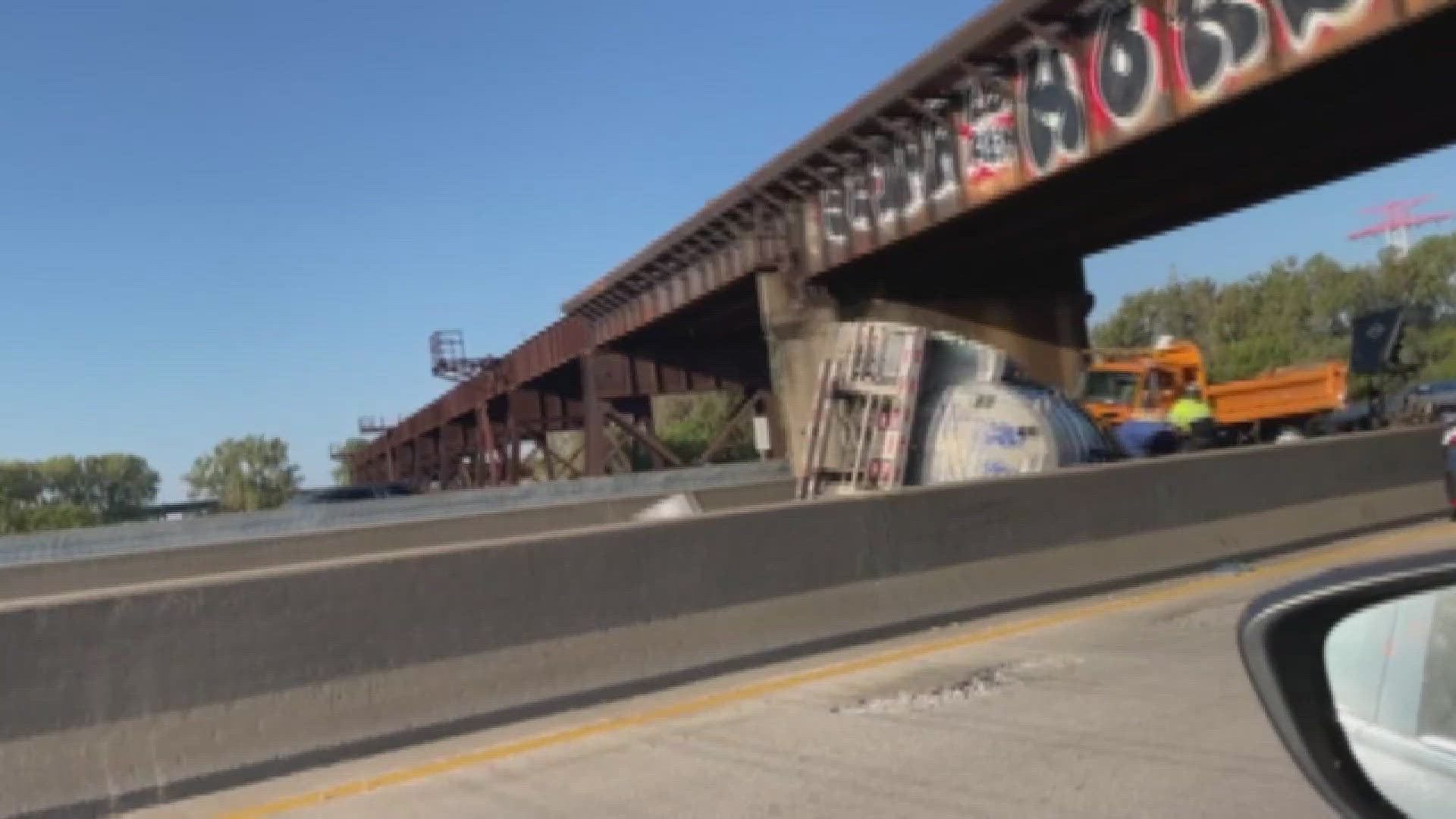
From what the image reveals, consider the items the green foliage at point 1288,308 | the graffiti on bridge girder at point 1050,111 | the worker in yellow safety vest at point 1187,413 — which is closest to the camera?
the graffiti on bridge girder at point 1050,111

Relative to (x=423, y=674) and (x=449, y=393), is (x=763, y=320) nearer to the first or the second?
(x=423, y=674)

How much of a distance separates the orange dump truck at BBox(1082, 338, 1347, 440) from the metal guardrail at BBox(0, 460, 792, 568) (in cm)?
664

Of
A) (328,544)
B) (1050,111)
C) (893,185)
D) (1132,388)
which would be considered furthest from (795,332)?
(328,544)

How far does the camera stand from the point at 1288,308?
8519 cm

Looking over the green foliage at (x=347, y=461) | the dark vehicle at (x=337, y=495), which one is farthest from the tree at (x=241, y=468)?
the dark vehicle at (x=337, y=495)

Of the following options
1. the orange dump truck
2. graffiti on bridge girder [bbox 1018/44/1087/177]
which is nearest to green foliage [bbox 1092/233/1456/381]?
the orange dump truck

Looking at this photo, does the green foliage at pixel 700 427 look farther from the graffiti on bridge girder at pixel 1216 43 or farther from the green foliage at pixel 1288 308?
the graffiti on bridge girder at pixel 1216 43

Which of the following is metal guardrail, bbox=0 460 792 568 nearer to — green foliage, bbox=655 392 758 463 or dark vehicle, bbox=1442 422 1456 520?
dark vehicle, bbox=1442 422 1456 520

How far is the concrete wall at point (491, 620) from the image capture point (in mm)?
7074

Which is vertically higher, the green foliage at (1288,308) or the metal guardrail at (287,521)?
the green foliage at (1288,308)

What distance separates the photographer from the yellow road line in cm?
704

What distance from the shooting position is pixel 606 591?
9.10 meters

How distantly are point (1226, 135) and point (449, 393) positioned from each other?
154 ft

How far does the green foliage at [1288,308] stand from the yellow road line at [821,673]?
60747 mm
